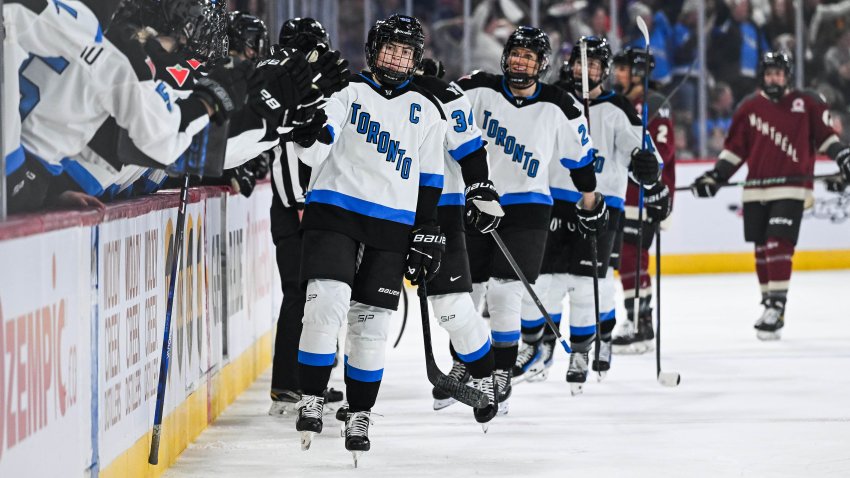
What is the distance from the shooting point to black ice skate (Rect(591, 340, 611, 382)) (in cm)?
574

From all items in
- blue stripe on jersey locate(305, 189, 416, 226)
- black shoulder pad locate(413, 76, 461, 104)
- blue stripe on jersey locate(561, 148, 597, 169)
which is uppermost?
black shoulder pad locate(413, 76, 461, 104)

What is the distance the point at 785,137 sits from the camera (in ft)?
24.7

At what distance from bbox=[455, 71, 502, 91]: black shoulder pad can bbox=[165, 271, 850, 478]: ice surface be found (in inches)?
48.7

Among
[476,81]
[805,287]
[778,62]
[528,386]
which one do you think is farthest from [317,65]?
[805,287]

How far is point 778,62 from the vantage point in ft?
24.1

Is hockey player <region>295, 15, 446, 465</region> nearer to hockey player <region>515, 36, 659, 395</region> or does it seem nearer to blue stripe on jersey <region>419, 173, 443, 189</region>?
blue stripe on jersey <region>419, 173, 443, 189</region>

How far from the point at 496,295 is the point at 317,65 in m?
1.55

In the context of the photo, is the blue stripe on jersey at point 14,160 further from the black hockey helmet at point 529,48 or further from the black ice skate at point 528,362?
the black ice skate at point 528,362

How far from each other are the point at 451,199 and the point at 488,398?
0.73 meters

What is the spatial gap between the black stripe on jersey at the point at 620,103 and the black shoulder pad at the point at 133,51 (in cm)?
310

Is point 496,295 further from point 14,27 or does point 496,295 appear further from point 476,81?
point 14,27

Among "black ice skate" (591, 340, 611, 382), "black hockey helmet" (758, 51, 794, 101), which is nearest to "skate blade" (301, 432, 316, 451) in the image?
"black ice skate" (591, 340, 611, 382)

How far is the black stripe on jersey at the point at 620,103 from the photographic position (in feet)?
19.4

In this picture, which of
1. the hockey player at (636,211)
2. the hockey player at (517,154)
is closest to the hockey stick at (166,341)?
the hockey player at (517,154)
